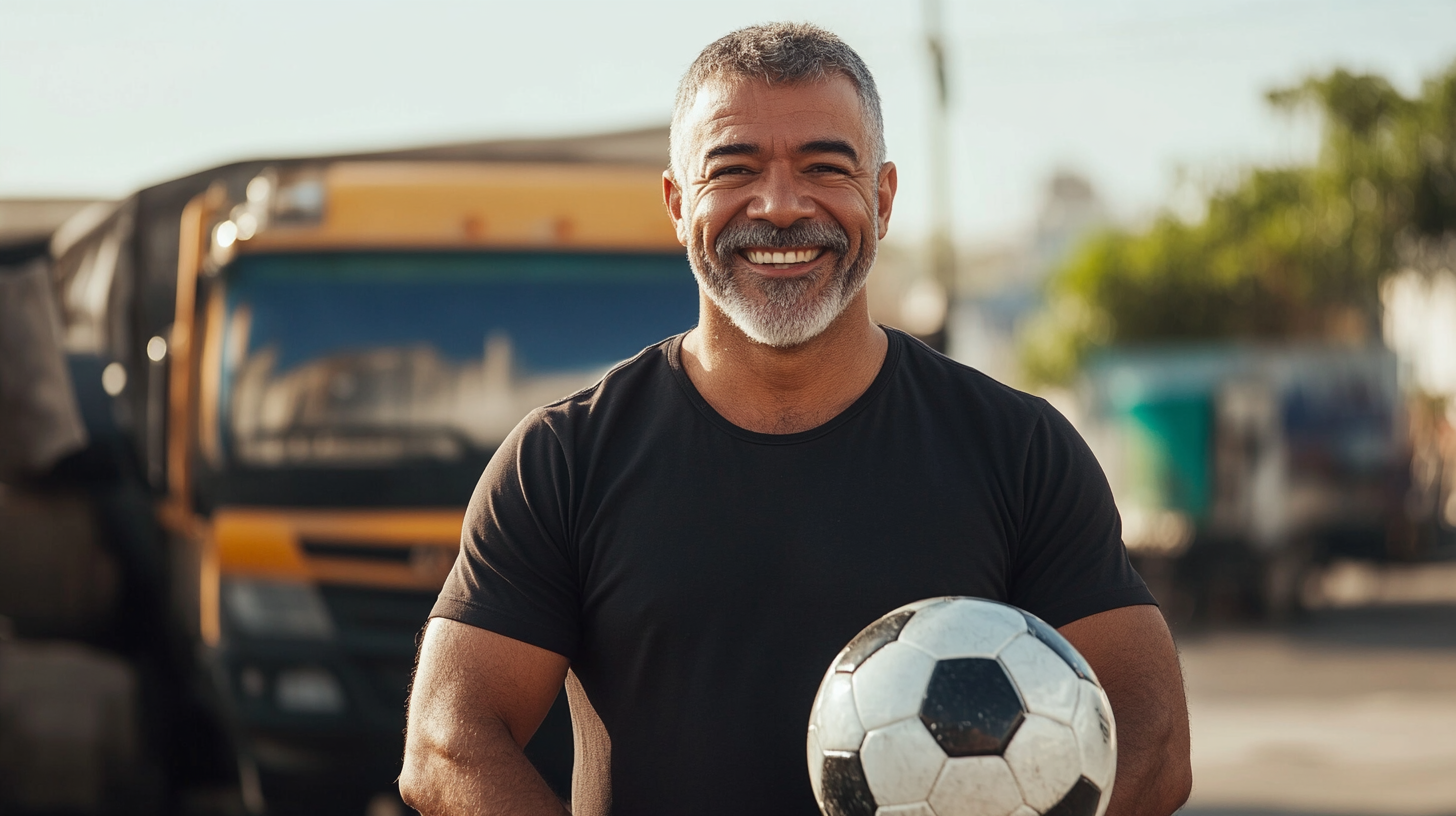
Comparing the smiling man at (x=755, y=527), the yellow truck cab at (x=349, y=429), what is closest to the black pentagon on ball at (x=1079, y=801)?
the smiling man at (x=755, y=527)

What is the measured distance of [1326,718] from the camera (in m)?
12.2

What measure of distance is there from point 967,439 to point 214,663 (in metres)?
5.40

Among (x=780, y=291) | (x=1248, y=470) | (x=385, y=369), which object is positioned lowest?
(x=1248, y=470)

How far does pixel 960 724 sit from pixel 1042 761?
0.36 ft

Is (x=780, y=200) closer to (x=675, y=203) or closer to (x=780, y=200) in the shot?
(x=780, y=200)

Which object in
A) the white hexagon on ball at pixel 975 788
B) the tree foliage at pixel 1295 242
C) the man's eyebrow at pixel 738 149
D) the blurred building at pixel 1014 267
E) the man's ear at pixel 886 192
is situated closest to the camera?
the white hexagon on ball at pixel 975 788

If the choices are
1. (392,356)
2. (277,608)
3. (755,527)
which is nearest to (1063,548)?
(755,527)

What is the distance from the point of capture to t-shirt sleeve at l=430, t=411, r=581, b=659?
2.48 meters

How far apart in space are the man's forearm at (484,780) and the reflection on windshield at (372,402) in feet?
15.2

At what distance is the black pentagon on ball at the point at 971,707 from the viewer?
217cm

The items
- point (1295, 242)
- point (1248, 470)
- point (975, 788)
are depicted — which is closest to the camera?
point (975, 788)

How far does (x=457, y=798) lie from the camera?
2.45 m

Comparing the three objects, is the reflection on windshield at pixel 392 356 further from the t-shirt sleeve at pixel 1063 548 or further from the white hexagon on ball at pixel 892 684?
the white hexagon on ball at pixel 892 684

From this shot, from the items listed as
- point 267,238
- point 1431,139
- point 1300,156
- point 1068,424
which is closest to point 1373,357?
point 1431,139
